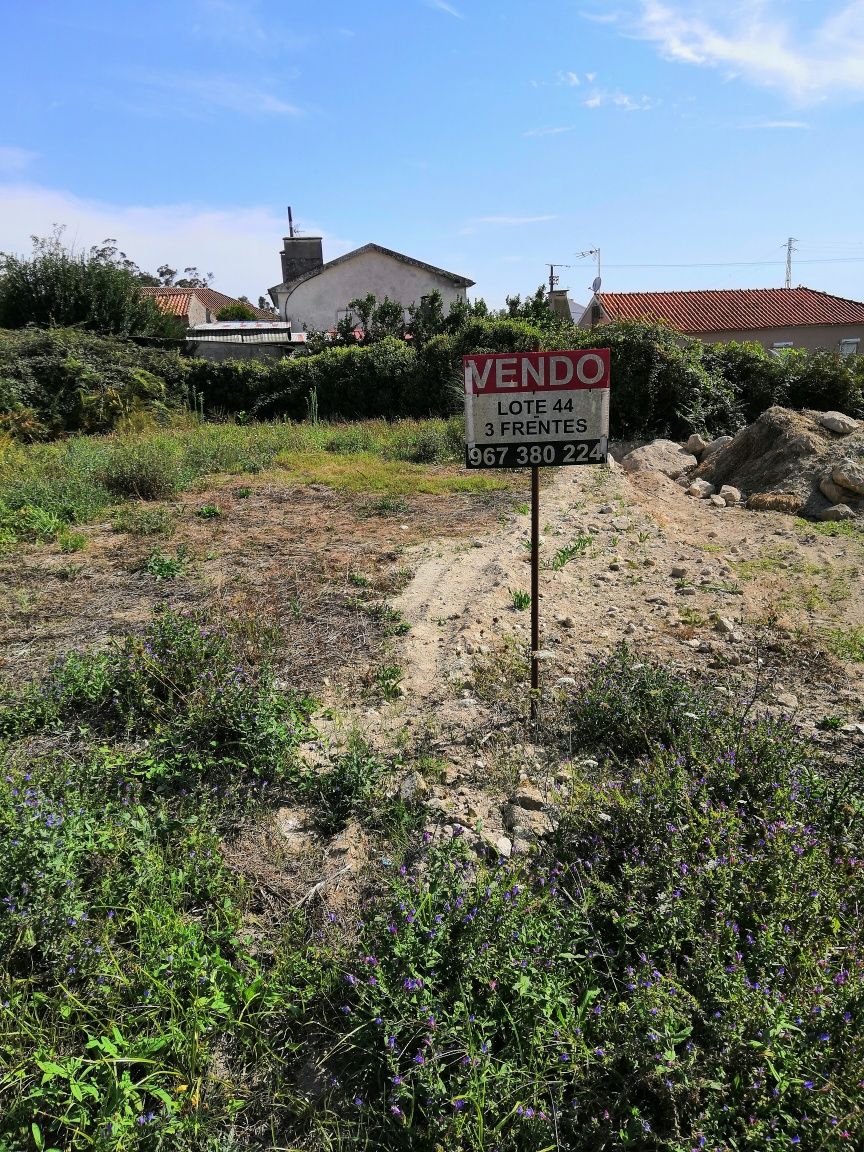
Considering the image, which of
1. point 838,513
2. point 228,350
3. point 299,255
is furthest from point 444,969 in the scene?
point 299,255

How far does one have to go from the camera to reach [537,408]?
153 inches

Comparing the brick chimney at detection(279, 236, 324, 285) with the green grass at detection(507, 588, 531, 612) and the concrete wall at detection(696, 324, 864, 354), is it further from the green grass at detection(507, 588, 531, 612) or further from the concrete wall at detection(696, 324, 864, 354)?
the green grass at detection(507, 588, 531, 612)

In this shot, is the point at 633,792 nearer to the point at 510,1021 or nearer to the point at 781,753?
the point at 781,753

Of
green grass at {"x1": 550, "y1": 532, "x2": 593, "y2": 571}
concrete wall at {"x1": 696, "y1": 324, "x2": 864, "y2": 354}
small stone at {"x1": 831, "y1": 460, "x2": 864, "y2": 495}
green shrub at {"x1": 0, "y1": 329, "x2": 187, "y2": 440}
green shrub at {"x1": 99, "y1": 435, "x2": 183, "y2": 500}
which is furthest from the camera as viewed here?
concrete wall at {"x1": 696, "y1": 324, "x2": 864, "y2": 354}

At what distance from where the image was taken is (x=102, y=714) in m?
3.92

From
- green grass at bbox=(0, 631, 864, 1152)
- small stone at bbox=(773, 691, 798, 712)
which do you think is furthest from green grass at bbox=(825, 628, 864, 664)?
green grass at bbox=(0, 631, 864, 1152)

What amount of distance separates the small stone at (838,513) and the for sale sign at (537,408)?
19.6 feet

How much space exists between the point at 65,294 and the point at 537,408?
19.8 m

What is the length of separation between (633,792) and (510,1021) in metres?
1.13

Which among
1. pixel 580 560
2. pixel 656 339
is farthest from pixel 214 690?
pixel 656 339

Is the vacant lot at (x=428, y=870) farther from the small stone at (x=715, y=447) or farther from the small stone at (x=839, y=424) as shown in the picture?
the small stone at (x=715, y=447)

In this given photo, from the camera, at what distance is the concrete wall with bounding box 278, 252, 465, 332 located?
28.2 metres

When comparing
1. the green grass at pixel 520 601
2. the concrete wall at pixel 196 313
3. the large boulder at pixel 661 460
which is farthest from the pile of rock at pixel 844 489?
the concrete wall at pixel 196 313

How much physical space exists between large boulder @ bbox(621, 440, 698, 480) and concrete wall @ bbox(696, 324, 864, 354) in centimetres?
2109
